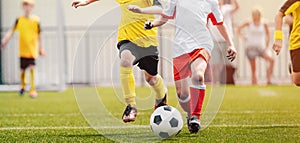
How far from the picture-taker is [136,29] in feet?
22.2

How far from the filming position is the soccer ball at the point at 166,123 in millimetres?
6156

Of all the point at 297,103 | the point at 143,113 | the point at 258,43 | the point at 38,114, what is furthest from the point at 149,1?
the point at 258,43

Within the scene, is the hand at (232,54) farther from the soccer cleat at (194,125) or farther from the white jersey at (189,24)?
the soccer cleat at (194,125)

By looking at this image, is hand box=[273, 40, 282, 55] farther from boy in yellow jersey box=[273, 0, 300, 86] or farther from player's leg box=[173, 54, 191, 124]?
player's leg box=[173, 54, 191, 124]

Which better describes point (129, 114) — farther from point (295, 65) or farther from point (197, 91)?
point (295, 65)

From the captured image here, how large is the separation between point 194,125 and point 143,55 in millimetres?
891

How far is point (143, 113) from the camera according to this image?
29.1 ft

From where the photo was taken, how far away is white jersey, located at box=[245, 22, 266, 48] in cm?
1820

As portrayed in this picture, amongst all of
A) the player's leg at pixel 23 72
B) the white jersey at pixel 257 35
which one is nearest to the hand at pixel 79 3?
the player's leg at pixel 23 72

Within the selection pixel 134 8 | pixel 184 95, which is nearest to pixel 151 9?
pixel 134 8

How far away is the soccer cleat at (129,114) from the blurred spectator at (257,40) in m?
11.5

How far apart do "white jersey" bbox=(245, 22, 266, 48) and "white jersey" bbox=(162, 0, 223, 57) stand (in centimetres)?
1171

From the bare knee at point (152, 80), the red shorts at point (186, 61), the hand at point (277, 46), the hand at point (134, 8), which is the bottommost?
the bare knee at point (152, 80)

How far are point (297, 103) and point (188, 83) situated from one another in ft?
16.3
